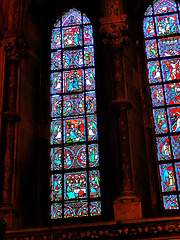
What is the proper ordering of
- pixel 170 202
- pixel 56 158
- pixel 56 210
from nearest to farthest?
pixel 170 202
pixel 56 210
pixel 56 158

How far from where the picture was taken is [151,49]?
1216 centimetres

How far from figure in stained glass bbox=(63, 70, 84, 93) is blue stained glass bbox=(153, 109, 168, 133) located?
1.84 metres

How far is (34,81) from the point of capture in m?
12.0

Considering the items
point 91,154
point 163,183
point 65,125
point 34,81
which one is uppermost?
point 34,81

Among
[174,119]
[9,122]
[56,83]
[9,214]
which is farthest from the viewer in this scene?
[56,83]

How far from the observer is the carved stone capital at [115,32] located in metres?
11.0

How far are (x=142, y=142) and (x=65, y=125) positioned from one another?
1.80 meters

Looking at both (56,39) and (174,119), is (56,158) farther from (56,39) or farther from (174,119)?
(56,39)

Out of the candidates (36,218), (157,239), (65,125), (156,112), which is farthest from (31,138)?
(157,239)

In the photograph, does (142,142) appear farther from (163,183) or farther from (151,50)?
(151,50)

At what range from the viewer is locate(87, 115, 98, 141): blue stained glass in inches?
448

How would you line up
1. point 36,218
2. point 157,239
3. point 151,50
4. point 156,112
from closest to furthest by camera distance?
point 157,239 < point 36,218 < point 156,112 < point 151,50

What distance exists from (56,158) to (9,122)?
1.38 meters

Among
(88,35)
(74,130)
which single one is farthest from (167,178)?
(88,35)
